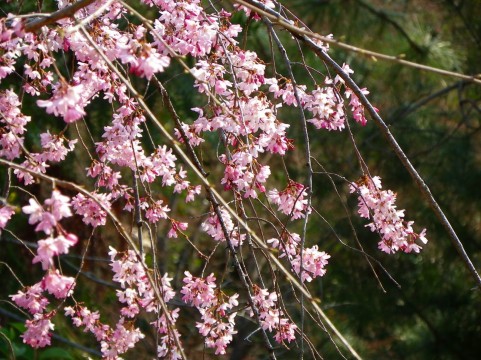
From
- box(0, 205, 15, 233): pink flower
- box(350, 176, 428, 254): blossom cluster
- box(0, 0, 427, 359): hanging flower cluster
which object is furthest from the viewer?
box(350, 176, 428, 254): blossom cluster

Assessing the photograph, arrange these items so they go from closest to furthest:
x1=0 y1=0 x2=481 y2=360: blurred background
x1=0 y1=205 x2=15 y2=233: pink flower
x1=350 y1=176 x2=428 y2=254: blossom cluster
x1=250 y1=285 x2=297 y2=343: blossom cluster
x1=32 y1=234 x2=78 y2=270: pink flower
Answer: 1. x1=32 y1=234 x2=78 y2=270: pink flower
2. x1=0 y1=205 x2=15 y2=233: pink flower
3. x1=350 y1=176 x2=428 y2=254: blossom cluster
4. x1=250 y1=285 x2=297 y2=343: blossom cluster
5. x1=0 y1=0 x2=481 y2=360: blurred background

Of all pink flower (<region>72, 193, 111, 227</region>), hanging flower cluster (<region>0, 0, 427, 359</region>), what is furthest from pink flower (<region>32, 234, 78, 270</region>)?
pink flower (<region>72, 193, 111, 227</region>)

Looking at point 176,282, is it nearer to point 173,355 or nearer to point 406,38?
point 406,38

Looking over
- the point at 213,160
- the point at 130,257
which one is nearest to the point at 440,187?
the point at 213,160

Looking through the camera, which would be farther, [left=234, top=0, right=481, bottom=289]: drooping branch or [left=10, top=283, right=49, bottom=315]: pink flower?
[left=10, top=283, right=49, bottom=315]: pink flower

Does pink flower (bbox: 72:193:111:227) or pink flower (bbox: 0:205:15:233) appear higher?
pink flower (bbox: 72:193:111:227)

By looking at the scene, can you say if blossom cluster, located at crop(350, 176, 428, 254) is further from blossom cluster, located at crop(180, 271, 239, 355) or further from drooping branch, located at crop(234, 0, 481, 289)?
blossom cluster, located at crop(180, 271, 239, 355)

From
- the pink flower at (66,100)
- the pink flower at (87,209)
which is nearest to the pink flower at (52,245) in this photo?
the pink flower at (66,100)

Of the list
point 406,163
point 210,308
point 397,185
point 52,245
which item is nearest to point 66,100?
point 52,245

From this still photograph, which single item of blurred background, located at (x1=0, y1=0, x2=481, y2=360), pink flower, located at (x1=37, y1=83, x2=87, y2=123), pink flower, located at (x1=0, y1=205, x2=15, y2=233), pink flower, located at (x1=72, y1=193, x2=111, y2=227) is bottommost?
pink flower, located at (x1=0, y1=205, x2=15, y2=233)

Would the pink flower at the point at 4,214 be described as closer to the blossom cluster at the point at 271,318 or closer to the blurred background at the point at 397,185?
the blossom cluster at the point at 271,318

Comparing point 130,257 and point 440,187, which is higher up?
point 440,187
